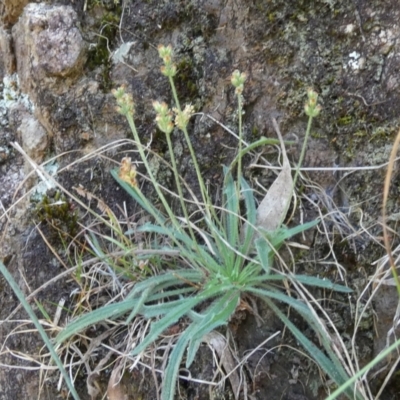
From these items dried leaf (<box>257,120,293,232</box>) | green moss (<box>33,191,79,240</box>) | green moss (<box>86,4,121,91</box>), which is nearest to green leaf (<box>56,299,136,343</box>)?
green moss (<box>33,191,79,240</box>)

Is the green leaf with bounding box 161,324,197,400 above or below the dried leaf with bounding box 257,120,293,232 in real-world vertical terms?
below

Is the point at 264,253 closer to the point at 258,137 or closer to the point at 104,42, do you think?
the point at 258,137

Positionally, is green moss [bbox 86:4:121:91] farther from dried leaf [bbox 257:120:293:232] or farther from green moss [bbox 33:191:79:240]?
dried leaf [bbox 257:120:293:232]

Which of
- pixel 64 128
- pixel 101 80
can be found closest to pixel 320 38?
pixel 101 80

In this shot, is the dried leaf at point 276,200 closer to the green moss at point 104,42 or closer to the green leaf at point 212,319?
the green leaf at point 212,319

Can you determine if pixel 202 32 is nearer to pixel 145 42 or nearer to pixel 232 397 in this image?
pixel 145 42

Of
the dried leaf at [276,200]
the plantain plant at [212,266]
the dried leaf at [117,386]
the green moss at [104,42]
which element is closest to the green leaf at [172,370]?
the plantain plant at [212,266]

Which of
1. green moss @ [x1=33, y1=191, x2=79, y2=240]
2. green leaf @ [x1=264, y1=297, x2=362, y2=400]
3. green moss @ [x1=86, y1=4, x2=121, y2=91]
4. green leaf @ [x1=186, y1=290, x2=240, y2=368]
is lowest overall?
green leaf @ [x1=264, y1=297, x2=362, y2=400]
